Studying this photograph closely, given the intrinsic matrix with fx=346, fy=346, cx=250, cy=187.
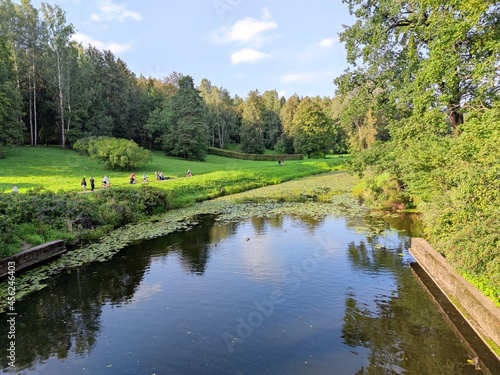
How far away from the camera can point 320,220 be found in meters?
22.6

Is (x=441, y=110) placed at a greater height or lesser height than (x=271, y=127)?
lesser

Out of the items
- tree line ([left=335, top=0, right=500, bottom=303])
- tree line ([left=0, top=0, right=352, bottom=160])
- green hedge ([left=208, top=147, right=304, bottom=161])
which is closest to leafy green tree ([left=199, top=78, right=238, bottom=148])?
tree line ([left=0, top=0, right=352, bottom=160])

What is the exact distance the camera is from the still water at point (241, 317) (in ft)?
26.9

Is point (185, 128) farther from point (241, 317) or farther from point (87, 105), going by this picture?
point (241, 317)

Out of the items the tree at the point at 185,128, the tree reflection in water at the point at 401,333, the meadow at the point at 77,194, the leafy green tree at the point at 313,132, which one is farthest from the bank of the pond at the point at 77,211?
the leafy green tree at the point at 313,132

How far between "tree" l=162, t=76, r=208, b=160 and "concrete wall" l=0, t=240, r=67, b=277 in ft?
148

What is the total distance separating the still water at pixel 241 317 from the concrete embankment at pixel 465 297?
0.68 meters

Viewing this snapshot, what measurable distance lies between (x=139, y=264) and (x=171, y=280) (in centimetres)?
262

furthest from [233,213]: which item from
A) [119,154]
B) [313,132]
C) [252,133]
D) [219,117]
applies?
[219,117]

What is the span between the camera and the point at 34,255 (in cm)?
1528

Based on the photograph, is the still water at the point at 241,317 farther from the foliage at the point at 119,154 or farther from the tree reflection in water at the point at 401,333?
the foliage at the point at 119,154

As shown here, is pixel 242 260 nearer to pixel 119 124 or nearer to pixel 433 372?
pixel 433 372

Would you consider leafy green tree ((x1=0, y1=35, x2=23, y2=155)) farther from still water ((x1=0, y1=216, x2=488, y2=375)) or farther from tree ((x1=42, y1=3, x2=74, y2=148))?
still water ((x1=0, y1=216, x2=488, y2=375))

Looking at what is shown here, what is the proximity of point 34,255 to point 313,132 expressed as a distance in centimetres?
6738
